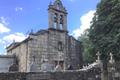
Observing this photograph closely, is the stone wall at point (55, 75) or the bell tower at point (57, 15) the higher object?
the bell tower at point (57, 15)

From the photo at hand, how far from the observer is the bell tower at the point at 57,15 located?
34.2m

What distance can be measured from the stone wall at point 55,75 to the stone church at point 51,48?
47.4 ft

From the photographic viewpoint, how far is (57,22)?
34688 mm

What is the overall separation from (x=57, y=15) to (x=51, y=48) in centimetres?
409

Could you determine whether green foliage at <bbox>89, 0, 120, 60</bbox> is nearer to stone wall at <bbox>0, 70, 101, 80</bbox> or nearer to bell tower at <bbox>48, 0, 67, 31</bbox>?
stone wall at <bbox>0, 70, 101, 80</bbox>

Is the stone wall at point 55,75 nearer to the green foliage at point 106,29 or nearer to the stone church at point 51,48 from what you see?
the green foliage at point 106,29

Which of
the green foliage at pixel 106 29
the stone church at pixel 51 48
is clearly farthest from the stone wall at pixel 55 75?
the stone church at pixel 51 48

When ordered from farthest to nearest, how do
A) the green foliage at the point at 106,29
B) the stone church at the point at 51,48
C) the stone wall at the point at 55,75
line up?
the stone church at the point at 51,48
the green foliage at the point at 106,29
the stone wall at the point at 55,75

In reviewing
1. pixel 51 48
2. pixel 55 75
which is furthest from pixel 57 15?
pixel 55 75

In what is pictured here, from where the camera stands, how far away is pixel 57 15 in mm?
34656

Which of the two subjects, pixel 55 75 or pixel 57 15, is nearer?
pixel 55 75

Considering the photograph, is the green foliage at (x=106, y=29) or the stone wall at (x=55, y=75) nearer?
the stone wall at (x=55, y=75)

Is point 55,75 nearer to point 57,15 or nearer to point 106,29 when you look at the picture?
point 106,29

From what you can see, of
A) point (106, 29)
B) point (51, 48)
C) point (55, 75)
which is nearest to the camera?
point (55, 75)
